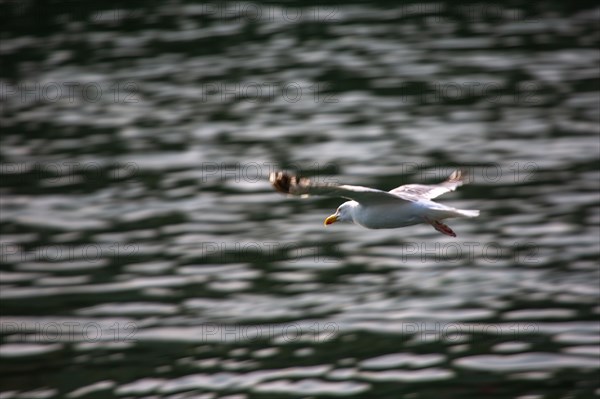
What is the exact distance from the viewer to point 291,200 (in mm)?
25906

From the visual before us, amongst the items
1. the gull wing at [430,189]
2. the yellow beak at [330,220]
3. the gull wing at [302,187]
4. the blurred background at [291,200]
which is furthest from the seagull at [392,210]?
the blurred background at [291,200]

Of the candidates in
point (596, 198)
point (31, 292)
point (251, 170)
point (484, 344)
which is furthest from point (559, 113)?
point (31, 292)

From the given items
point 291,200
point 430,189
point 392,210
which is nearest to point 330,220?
point 392,210

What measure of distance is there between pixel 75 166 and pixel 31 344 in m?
8.07

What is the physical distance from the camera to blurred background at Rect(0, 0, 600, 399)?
19875 mm

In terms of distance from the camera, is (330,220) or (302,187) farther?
(330,220)

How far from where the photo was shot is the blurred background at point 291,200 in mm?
19875

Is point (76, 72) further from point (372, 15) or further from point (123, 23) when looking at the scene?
point (372, 15)

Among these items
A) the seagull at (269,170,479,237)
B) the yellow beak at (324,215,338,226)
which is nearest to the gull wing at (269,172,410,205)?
the seagull at (269,170,479,237)

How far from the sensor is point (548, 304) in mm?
20953

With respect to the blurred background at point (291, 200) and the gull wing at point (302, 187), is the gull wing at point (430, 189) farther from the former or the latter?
the blurred background at point (291, 200)

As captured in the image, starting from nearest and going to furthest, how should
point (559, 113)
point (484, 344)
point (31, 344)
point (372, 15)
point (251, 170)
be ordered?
1. point (484, 344)
2. point (31, 344)
3. point (251, 170)
4. point (559, 113)
5. point (372, 15)

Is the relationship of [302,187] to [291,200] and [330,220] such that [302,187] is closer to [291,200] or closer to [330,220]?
[330,220]

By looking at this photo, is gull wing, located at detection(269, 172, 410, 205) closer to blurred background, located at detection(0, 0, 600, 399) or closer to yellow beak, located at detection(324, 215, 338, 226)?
yellow beak, located at detection(324, 215, 338, 226)
